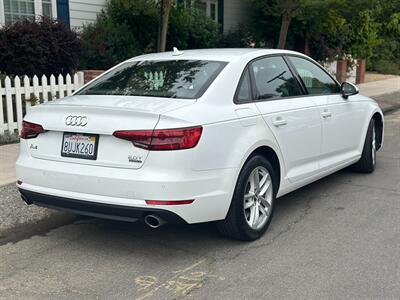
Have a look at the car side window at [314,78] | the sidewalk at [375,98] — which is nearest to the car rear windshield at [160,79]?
the car side window at [314,78]

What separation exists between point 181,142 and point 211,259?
102 cm

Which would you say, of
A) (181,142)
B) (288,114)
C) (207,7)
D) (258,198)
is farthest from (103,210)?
(207,7)

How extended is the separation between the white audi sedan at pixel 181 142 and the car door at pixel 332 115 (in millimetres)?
154

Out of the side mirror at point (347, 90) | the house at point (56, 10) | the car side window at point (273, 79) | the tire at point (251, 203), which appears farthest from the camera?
the house at point (56, 10)

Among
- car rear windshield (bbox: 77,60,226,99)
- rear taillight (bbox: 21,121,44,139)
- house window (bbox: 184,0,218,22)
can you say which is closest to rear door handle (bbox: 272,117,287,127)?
car rear windshield (bbox: 77,60,226,99)

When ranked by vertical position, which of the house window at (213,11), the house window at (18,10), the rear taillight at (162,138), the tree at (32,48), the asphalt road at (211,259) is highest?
the house window at (213,11)

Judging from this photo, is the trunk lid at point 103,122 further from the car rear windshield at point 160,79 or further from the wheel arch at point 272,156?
the wheel arch at point 272,156

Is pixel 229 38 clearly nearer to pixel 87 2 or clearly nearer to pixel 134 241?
pixel 87 2

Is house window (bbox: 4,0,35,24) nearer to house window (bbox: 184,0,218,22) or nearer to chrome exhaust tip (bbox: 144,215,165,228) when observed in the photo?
house window (bbox: 184,0,218,22)

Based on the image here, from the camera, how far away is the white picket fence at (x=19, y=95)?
8414mm

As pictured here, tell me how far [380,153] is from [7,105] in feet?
19.0

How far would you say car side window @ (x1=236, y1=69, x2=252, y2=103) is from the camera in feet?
15.3

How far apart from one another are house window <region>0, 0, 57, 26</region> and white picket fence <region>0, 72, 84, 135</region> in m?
2.30

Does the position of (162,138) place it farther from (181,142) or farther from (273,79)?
(273,79)
